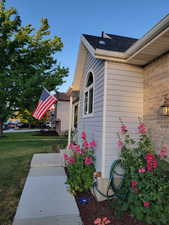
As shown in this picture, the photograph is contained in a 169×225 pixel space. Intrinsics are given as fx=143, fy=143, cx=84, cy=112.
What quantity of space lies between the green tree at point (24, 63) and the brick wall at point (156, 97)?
10.9 m

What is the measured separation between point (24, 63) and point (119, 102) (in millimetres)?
13058

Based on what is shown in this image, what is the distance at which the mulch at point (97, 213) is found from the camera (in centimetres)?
228

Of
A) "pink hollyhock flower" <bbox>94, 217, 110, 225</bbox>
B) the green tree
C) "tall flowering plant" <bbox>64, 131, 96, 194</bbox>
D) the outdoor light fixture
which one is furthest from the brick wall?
the green tree

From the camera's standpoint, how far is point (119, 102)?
3352mm

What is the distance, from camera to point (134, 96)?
3.46m

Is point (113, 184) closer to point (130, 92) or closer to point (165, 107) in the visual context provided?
point (165, 107)

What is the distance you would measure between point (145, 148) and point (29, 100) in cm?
1221

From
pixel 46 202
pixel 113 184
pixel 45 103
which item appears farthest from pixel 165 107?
pixel 45 103

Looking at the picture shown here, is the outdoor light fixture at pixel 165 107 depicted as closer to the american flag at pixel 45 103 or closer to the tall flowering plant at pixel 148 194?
the tall flowering plant at pixel 148 194

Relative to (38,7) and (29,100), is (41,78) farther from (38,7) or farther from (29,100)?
(38,7)

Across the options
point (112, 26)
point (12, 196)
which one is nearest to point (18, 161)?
point (12, 196)

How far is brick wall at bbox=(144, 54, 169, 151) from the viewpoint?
2.83m

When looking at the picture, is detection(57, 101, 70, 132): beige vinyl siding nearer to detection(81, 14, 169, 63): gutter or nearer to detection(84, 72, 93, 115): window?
detection(84, 72, 93, 115): window

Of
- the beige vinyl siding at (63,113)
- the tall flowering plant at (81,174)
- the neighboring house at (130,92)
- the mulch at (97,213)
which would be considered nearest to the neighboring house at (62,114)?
the beige vinyl siding at (63,113)
